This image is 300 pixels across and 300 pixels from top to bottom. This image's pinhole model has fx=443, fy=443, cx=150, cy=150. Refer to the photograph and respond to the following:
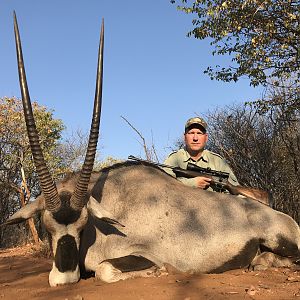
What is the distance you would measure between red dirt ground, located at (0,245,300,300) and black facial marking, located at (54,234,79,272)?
164 mm

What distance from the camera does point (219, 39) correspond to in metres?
10.1

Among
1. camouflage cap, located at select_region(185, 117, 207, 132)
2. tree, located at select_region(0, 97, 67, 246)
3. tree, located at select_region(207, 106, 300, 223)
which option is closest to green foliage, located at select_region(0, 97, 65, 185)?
tree, located at select_region(0, 97, 67, 246)

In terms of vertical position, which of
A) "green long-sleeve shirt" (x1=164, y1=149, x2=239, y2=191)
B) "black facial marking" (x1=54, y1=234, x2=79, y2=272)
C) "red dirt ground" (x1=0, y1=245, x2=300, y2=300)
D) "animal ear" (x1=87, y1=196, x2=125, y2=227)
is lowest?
"red dirt ground" (x1=0, y1=245, x2=300, y2=300)

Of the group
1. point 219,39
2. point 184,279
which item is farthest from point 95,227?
point 219,39

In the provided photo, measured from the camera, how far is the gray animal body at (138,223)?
3.76 meters

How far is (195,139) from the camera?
231 inches

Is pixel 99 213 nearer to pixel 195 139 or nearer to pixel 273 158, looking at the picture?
pixel 195 139

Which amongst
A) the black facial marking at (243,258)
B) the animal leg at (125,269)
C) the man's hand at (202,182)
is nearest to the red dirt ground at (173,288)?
the animal leg at (125,269)

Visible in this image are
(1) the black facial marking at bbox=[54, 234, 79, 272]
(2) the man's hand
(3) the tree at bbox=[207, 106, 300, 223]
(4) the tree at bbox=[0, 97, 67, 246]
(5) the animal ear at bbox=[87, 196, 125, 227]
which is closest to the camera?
(1) the black facial marking at bbox=[54, 234, 79, 272]

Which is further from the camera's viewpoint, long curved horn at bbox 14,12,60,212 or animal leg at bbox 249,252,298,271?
animal leg at bbox 249,252,298,271

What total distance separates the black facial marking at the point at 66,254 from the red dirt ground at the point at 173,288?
164 millimetres

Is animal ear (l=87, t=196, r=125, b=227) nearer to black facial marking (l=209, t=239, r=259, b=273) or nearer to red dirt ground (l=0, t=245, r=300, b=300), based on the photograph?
red dirt ground (l=0, t=245, r=300, b=300)

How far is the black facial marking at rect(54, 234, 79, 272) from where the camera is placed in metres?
3.67

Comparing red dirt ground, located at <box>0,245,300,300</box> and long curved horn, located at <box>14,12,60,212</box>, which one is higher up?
long curved horn, located at <box>14,12,60,212</box>
